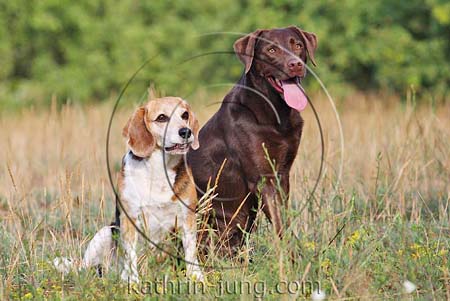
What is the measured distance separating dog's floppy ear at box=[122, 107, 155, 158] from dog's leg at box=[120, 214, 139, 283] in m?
0.45

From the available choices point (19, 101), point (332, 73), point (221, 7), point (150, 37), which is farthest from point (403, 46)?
point (19, 101)

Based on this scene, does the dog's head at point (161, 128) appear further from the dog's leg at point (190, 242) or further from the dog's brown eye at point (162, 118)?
the dog's leg at point (190, 242)

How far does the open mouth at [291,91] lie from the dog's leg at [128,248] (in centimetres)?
135

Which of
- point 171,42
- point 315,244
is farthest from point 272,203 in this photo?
point 171,42

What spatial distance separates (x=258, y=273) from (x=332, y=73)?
11.5 metres

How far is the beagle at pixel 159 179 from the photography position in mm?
5223

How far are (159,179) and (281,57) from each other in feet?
4.00

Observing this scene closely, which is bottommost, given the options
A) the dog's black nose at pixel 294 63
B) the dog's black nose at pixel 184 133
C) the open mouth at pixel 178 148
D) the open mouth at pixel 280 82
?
the open mouth at pixel 178 148

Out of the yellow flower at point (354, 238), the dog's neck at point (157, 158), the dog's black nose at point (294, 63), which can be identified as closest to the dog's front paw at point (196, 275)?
the dog's neck at point (157, 158)

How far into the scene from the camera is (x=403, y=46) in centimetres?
1502

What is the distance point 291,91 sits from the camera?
554 centimetres

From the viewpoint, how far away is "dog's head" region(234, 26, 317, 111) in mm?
5508

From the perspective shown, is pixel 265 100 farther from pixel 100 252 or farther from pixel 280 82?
pixel 100 252

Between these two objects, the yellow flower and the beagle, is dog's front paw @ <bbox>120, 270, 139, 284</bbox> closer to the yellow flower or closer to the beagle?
the beagle
